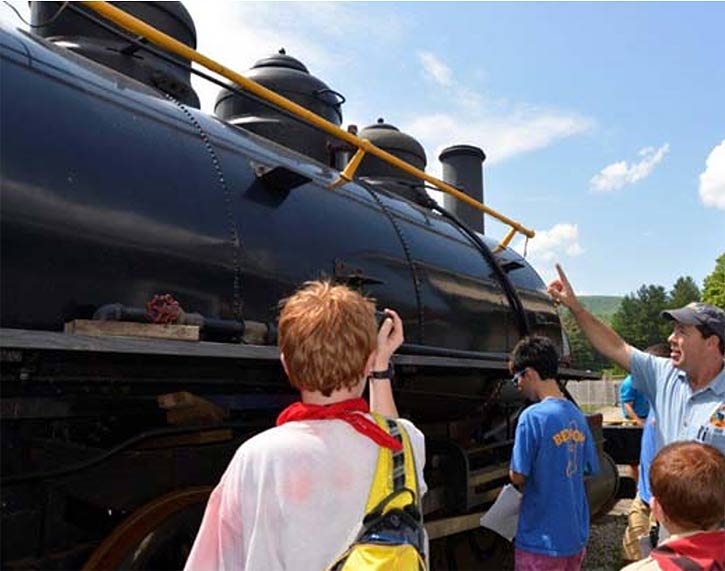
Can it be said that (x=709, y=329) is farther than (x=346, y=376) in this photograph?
Yes

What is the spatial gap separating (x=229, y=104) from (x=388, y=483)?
3977 millimetres

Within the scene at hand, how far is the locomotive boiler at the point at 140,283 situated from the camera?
2.15 metres

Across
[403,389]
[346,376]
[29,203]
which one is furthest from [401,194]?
[346,376]

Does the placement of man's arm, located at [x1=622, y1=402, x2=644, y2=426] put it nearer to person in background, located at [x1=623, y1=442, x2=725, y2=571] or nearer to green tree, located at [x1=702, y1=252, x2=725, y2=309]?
person in background, located at [x1=623, y1=442, x2=725, y2=571]

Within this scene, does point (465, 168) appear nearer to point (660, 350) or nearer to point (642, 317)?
point (660, 350)

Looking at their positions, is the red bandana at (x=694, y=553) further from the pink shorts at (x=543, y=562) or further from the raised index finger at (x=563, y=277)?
the raised index finger at (x=563, y=277)

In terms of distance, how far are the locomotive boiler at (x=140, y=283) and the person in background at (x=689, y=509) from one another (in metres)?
1.35

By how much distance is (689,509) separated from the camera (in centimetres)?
188

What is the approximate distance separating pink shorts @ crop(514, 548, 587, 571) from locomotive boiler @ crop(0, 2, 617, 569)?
0.81m

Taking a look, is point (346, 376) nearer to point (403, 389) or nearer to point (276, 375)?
point (276, 375)

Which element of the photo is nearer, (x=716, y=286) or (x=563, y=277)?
(x=563, y=277)

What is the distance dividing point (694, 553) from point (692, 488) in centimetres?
17

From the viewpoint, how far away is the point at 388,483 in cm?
144

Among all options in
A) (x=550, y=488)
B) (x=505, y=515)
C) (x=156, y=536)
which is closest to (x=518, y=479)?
(x=550, y=488)
